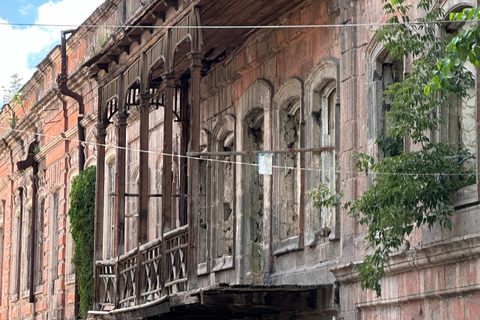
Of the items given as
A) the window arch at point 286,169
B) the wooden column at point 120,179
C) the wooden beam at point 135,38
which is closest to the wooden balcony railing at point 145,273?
the wooden column at point 120,179

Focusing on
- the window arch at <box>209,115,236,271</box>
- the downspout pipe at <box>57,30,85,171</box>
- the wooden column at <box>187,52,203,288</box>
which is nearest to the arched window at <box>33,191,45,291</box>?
the downspout pipe at <box>57,30,85,171</box>

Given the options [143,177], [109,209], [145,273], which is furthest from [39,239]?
[143,177]

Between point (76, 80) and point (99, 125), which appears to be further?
point (76, 80)

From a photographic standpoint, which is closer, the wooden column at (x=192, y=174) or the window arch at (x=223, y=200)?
the wooden column at (x=192, y=174)

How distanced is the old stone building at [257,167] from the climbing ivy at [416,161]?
22cm

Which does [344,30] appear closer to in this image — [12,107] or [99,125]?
[99,125]

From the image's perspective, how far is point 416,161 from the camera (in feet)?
39.7

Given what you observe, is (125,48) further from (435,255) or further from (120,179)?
(435,255)

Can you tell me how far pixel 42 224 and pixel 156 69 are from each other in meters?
12.3

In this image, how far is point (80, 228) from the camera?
83.5 ft

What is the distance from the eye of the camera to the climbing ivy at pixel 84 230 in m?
24.9

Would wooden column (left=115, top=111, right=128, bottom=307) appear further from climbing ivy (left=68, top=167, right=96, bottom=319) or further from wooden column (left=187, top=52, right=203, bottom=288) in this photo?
climbing ivy (left=68, top=167, right=96, bottom=319)

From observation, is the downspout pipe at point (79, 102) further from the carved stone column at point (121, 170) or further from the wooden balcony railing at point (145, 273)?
the carved stone column at point (121, 170)

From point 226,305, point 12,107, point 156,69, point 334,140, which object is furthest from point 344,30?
point 12,107
